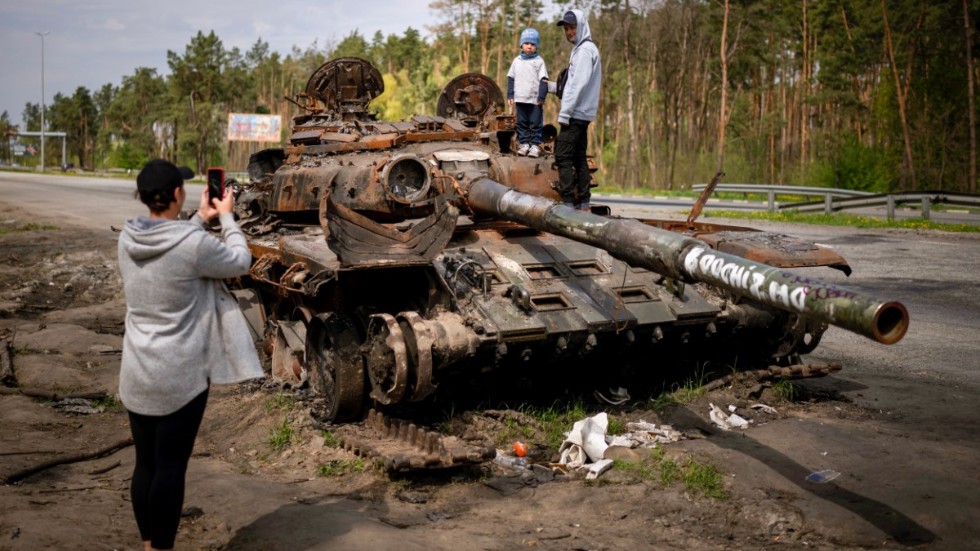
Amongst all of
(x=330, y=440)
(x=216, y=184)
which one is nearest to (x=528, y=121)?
(x=330, y=440)

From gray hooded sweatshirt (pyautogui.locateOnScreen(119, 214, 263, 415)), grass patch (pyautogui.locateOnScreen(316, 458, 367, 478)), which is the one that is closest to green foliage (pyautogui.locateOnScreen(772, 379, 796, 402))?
grass patch (pyautogui.locateOnScreen(316, 458, 367, 478))

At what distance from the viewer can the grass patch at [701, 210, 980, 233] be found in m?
20.5

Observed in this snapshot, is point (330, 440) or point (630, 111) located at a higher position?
point (630, 111)

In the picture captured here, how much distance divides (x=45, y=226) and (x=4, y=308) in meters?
11.3

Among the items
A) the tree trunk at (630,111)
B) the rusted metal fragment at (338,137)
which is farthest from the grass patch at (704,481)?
the tree trunk at (630,111)

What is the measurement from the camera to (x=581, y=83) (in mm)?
9203

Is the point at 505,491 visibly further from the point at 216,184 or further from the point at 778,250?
the point at 778,250

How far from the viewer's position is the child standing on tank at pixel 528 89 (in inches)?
415

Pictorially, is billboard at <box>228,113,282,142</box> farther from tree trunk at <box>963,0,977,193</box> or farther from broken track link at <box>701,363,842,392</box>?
broken track link at <box>701,363,842,392</box>

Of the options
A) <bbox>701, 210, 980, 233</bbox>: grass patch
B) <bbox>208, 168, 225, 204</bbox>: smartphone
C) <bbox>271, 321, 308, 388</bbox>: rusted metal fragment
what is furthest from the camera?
<bbox>701, 210, 980, 233</bbox>: grass patch

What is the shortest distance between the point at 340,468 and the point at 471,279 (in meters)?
1.81

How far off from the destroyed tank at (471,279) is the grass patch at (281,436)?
414mm

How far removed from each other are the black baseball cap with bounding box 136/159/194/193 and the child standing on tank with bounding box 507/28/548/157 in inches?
232

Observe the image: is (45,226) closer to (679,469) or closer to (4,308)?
(4,308)
